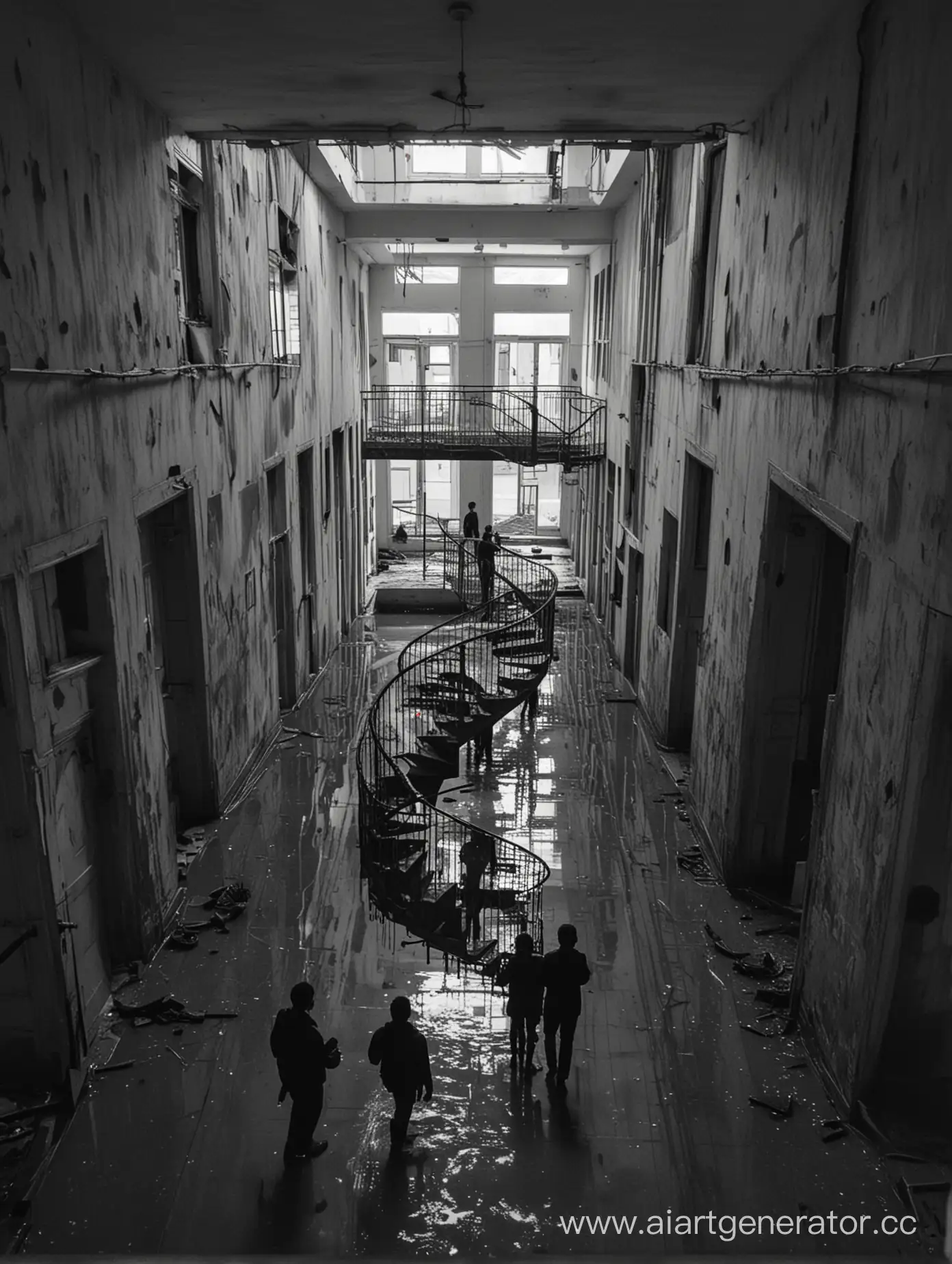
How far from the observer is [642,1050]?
633 cm

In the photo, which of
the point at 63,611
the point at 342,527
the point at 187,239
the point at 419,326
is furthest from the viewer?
the point at 419,326

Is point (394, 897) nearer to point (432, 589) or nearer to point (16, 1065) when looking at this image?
Result: point (16, 1065)

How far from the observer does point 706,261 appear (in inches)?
409

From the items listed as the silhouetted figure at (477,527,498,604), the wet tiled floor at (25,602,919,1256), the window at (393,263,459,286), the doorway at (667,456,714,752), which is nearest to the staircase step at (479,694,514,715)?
Answer: the wet tiled floor at (25,602,919,1256)

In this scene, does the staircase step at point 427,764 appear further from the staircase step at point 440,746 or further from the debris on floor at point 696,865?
the debris on floor at point 696,865

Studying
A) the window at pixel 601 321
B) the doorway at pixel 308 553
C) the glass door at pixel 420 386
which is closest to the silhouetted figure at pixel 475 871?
the doorway at pixel 308 553

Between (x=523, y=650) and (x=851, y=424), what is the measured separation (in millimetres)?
6284

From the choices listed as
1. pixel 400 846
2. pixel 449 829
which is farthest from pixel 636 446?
pixel 400 846

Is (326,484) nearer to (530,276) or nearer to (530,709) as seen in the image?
(530,709)

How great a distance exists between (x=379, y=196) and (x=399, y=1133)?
587 inches

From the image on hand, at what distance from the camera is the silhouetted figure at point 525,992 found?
5.98 metres

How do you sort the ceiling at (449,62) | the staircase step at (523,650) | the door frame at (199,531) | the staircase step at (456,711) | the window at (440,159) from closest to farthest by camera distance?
1. the ceiling at (449,62)
2. the door frame at (199,531)
3. the staircase step at (456,711)
4. the staircase step at (523,650)
5. the window at (440,159)

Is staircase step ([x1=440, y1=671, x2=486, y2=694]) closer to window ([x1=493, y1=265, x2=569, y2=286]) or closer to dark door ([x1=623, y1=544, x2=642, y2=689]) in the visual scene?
dark door ([x1=623, y1=544, x2=642, y2=689])

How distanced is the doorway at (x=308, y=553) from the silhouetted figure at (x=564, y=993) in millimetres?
8387
